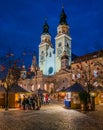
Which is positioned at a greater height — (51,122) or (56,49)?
(56,49)

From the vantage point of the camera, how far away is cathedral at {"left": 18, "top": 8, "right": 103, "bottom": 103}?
6625 centimetres

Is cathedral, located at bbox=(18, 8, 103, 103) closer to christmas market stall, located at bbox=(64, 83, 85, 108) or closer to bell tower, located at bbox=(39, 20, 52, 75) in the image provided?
bell tower, located at bbox=(39, 20, 52, 75)

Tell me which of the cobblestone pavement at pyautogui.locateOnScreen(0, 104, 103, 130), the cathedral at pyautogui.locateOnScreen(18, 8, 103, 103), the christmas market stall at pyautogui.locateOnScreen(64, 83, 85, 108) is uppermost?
the cathedral at pyautogui.locateOnScreen(18, 8, 103, 103)

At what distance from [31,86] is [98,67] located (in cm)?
3527

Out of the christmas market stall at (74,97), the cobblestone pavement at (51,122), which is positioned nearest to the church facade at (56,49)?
the christmas market stall at (74,97)

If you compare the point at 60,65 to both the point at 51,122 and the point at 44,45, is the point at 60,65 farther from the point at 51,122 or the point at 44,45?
the point at 51,122

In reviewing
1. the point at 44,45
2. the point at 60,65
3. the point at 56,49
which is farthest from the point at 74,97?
the point at 44,45

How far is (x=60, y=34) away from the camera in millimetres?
91000

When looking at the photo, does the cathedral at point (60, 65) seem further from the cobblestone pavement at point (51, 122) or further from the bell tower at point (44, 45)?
the cobblestone pavement at point (51, 122)

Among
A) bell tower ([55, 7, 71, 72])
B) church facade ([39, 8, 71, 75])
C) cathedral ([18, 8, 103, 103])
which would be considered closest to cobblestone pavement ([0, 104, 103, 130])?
cathedral ([18, 8, 103, 103])

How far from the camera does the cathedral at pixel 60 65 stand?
Answer: 66250 mm

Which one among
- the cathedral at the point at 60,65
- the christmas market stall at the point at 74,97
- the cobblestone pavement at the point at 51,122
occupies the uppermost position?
the cathedral at the point at 60,65

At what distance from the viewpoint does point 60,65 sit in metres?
87.1

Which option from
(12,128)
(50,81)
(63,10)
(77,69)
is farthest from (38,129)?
(63,10)
